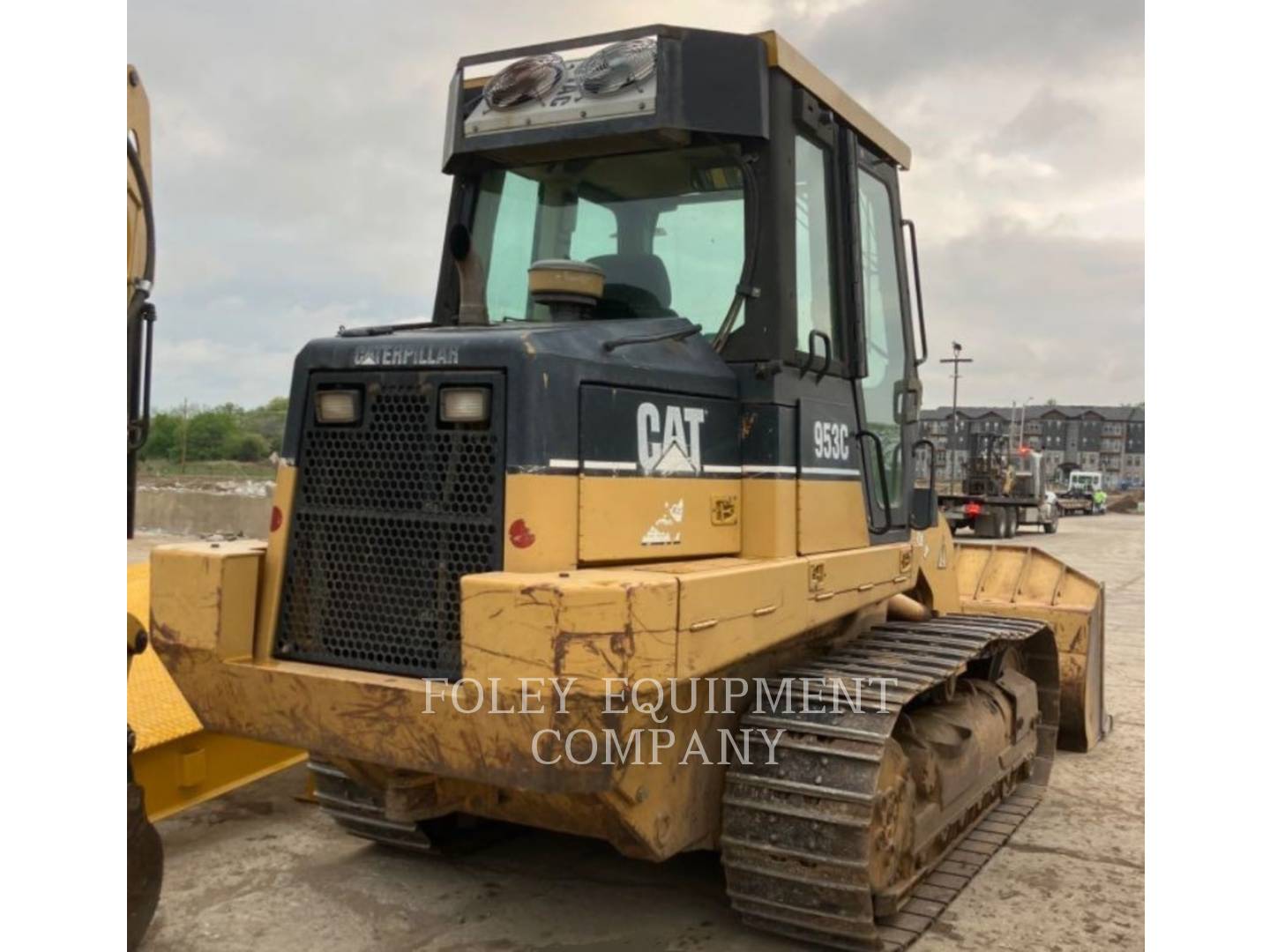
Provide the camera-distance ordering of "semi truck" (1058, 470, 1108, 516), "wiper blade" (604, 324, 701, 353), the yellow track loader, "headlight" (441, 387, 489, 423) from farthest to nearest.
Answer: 1. "semi truck" (1058, 470, 1108, 516)
2. the yellow track loader
3. "wiper blade" (604, 324, 701, 353)
4. "headlight" (441, 387, 489, 423)

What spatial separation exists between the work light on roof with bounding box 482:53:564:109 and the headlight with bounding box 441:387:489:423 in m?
1.48

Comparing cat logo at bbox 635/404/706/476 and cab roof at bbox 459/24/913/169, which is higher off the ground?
cab roof at bbox 459/24/913/169

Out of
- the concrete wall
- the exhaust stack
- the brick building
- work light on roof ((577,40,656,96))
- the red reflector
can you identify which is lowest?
the concrete wall

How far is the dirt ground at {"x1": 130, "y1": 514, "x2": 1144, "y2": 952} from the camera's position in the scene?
4.19 metres

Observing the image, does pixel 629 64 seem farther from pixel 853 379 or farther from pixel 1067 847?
pixel 1067 847

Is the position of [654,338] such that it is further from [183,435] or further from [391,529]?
[183,435]

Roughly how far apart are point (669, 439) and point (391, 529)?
3.19 feet

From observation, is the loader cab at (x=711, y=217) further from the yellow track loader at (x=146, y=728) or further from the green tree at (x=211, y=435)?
the green tree at (x=211, y=435)

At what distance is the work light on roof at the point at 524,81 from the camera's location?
4336mm

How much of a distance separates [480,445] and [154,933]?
2341 mm

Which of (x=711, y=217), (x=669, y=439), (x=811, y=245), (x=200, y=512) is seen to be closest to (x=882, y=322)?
(x=811, y=245)

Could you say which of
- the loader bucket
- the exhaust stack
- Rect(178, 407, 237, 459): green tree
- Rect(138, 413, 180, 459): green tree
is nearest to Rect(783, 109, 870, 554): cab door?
the exhaust stack

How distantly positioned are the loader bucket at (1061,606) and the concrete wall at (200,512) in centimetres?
1230

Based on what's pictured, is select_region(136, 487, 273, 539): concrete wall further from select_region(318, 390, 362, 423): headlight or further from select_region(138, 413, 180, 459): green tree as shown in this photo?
select_region(318, 390, 362, 423): headlight
